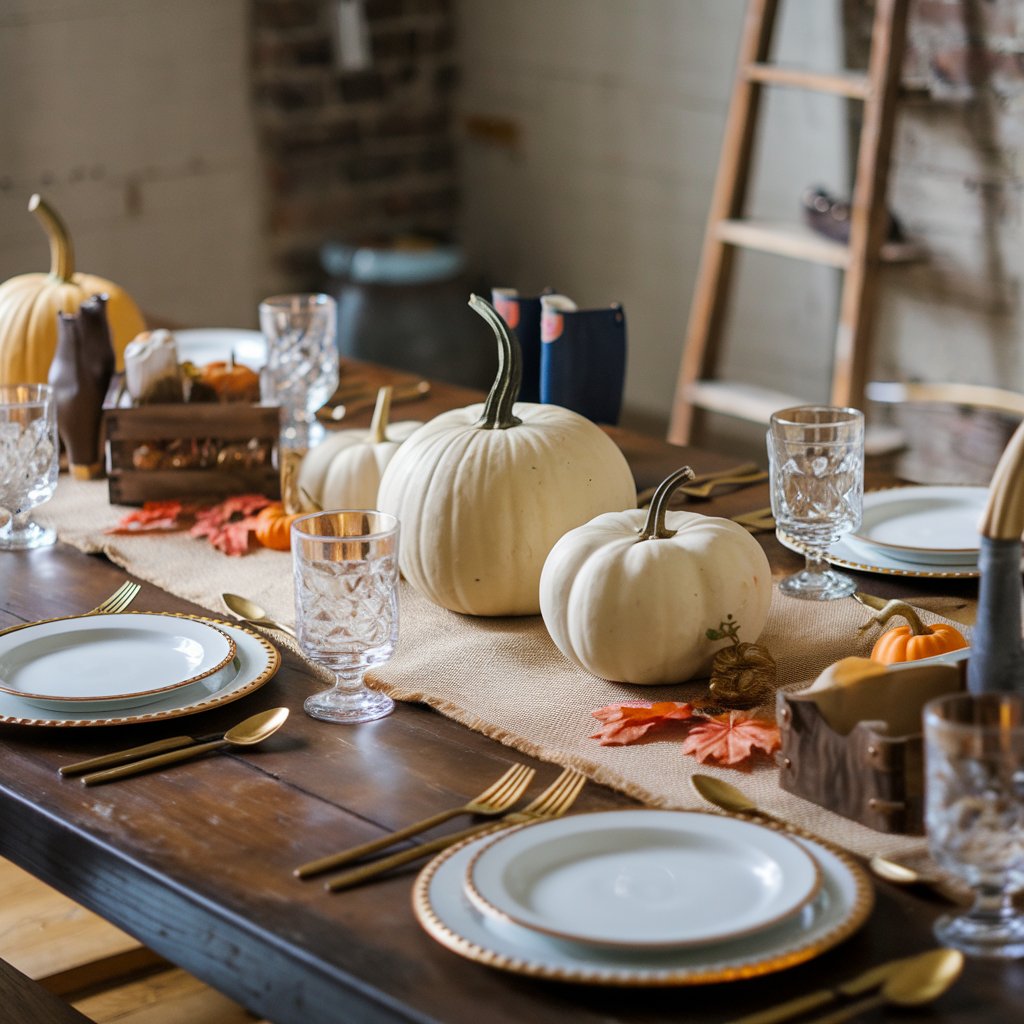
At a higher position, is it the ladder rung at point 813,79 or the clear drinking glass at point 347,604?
the ladder rung at point 813,79

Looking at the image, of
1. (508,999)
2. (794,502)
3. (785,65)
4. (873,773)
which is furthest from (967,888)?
(785,65)

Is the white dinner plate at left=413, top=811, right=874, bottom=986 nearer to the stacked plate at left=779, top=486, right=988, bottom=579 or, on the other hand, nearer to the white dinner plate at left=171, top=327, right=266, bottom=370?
the stacked plate at left=779, top=486, right=988, bottom=579

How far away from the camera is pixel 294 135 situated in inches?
152

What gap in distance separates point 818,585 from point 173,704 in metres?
0.59

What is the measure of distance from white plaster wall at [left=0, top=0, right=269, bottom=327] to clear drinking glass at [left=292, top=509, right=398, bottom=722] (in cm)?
260

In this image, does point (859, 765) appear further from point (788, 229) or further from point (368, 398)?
point (788, 229)

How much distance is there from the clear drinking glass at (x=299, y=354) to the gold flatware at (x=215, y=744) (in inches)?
30.8

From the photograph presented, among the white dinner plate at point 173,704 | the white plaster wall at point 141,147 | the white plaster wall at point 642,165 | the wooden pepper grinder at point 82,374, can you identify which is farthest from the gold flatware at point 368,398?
the white plaster wall at point 141,147

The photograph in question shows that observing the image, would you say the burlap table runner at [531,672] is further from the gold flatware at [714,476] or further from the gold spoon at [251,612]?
the gold flatware at [714,476]

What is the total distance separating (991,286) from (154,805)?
240 cm

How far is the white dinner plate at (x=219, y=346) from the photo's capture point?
2.26 metres

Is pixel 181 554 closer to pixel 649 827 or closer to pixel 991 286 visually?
pixel 649 827

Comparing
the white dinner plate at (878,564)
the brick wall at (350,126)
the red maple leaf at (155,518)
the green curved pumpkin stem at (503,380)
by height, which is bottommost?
the red maple leaf at (155,518)

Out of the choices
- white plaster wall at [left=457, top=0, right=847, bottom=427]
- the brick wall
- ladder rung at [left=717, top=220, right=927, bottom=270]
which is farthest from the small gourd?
the brick wall
